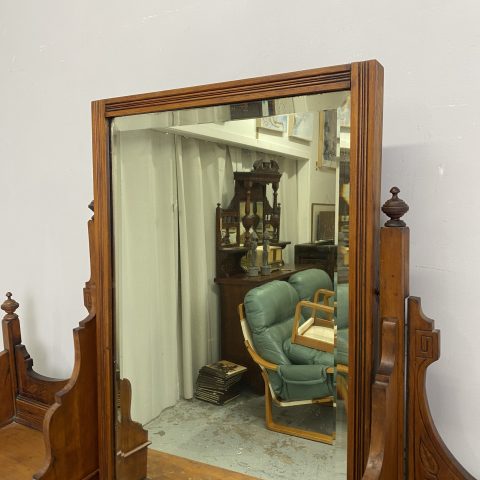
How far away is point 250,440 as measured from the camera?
0.85m

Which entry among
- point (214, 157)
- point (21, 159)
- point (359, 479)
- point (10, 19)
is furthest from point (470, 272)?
point (10, 19)

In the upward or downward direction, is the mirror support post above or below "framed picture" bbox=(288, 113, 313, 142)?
below

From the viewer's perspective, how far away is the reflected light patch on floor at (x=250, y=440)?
0.78m

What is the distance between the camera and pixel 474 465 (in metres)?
0.80

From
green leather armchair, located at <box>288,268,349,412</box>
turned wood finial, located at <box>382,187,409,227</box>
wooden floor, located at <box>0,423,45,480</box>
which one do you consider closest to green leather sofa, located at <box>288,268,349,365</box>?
green leather armchair, located at <box>288,268,349,412</box>

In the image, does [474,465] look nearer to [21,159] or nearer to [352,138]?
[352,138]

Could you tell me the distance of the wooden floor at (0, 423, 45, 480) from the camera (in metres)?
1.05

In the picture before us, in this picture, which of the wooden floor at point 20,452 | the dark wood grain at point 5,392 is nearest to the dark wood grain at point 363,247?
the wooden floor at point 20,452

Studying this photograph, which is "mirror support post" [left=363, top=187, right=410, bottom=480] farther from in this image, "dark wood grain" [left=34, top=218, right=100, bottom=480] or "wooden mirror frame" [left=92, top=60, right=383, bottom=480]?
"dark wood grain" [left=34, top=218, right=100, bottom=480]

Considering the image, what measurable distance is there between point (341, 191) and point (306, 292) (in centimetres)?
18

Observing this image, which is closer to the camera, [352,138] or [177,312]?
[352,138]

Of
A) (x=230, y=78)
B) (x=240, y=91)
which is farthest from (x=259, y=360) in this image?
(x=230, y=78)

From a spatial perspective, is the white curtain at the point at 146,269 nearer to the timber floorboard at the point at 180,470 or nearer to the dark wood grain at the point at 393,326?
the timber floorboard at the point at 180,470

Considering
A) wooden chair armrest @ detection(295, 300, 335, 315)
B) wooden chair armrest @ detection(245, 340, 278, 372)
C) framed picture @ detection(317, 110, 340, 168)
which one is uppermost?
framed picture @ detection(317, 110, 340, 168)
